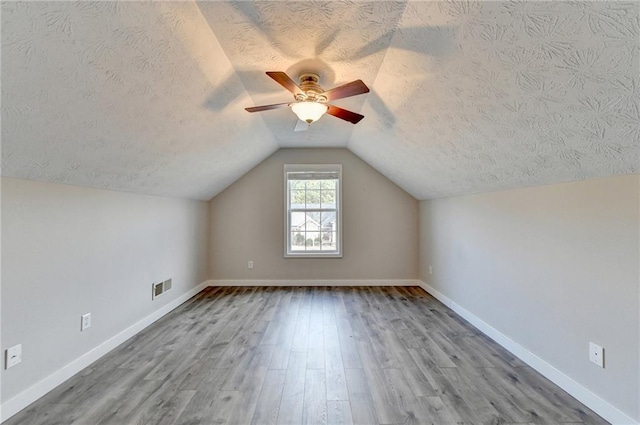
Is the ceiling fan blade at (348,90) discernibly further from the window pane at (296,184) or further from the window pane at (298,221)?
the window pane at (298,221)

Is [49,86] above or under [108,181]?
above

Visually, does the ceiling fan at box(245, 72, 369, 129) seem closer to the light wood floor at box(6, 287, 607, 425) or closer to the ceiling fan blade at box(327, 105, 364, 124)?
the ceiling fan blade at box(327, 105, 364, 124)

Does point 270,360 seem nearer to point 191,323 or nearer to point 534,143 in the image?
point 191,323

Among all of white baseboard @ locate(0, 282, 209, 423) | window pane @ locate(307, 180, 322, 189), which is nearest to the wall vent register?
white baseboard @ locate(0, 282, 209, 423)

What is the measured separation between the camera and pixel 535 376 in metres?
2.01

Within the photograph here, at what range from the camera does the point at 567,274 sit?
189cm

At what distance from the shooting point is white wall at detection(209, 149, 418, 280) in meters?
4.57

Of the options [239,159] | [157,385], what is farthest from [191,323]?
[239,159]

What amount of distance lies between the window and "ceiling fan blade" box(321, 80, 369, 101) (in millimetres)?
2745

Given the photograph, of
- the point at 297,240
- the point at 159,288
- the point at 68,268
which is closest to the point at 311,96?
the point at 68,268

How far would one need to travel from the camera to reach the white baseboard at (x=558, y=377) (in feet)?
5.10

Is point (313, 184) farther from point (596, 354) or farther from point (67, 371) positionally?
point (596, 354)

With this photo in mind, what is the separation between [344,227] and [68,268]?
3.51m

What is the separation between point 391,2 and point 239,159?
280cm
